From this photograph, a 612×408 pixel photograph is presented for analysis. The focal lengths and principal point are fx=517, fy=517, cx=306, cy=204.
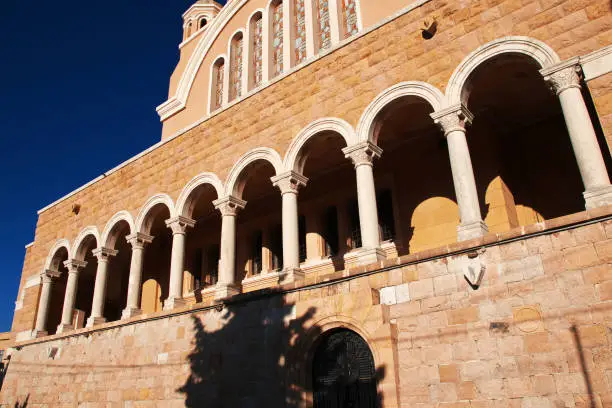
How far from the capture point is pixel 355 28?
14.8m

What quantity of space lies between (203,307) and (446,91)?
668 centimetres

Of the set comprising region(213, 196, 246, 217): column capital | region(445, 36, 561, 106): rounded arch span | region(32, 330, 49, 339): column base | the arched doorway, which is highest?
region(445, 36, 561, 106): rounded arch span


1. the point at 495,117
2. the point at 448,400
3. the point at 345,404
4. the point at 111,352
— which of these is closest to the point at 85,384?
the point at 111,352

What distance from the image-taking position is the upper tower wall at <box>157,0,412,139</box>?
14867 millimetres

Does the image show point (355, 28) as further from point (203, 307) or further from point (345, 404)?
point (345, 404)

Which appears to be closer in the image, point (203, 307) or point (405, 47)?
point (405, 47)

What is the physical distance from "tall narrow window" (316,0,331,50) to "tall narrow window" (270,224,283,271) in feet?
18.1

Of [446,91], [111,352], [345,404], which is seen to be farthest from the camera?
[111,352]

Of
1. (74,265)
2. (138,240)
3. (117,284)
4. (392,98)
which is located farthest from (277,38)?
(117,284)

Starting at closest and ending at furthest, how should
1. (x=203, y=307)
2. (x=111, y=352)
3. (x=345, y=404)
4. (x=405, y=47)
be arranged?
(x=345, y=404)
(x=405, y=47)
(x=203, y=307)
(x=111, y=352)

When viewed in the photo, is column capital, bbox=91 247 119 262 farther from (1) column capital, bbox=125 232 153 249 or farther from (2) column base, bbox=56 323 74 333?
(2) column base, bbox=56 323 74 333

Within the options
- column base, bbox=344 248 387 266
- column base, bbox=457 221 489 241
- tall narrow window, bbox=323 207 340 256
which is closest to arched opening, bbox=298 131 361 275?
tall narrow window, bbox=323 207 340 256

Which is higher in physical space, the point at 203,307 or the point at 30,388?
the point at 203,307

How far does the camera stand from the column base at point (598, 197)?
7289mm
